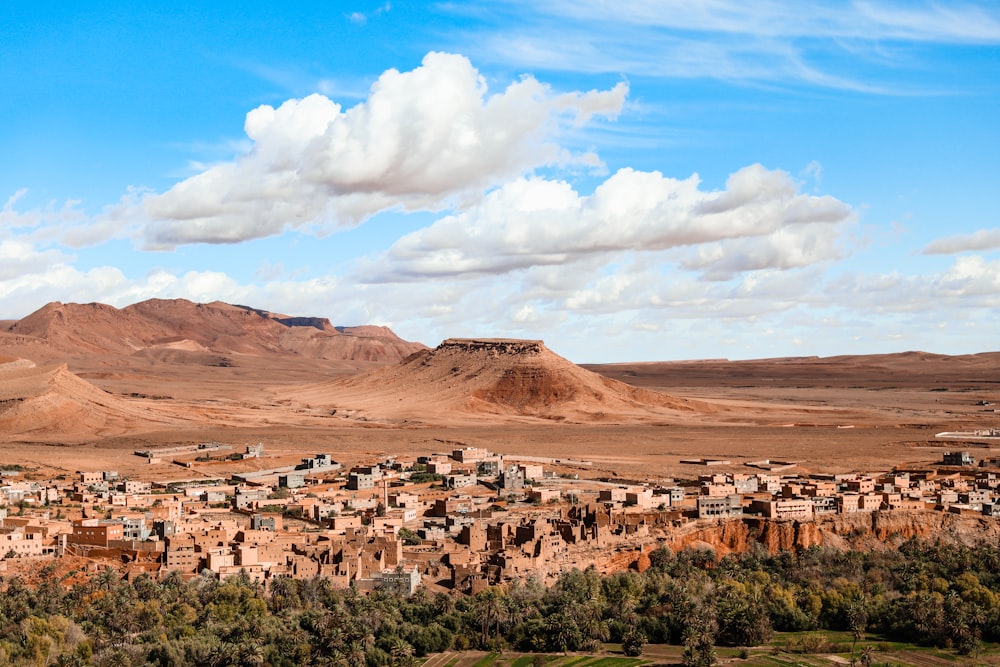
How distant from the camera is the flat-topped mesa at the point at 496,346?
547ft

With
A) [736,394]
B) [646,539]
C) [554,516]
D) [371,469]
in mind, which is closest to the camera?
[646,539]

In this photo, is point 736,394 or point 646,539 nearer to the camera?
point 646,539

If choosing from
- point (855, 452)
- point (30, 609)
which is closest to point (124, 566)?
point (30, 609)

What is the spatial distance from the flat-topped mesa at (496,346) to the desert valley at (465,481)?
8.39 m

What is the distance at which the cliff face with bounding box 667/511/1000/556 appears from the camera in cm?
5538

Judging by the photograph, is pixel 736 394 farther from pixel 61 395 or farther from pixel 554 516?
pixel 554 516

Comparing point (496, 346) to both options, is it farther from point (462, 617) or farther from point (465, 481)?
point (462, 617)

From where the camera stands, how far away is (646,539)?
5362 centimetres

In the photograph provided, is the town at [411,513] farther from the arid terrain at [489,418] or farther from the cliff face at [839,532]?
the arid terrain at [489,418]

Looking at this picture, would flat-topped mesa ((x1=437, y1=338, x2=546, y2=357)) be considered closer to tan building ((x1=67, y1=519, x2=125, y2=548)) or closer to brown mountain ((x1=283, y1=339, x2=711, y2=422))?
brown mountain ((x1=283, y1=339, x2=711, y2=422))

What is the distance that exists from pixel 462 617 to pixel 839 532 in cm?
2242

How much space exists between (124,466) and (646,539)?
4447 centimetres

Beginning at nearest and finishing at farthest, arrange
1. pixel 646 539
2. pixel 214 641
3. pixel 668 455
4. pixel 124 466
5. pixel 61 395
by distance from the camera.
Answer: pixel 214 641 < pixel 646 539 < pixel 124 466 < pixel 668 455 < pixel 61 395

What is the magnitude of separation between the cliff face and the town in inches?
37.1
